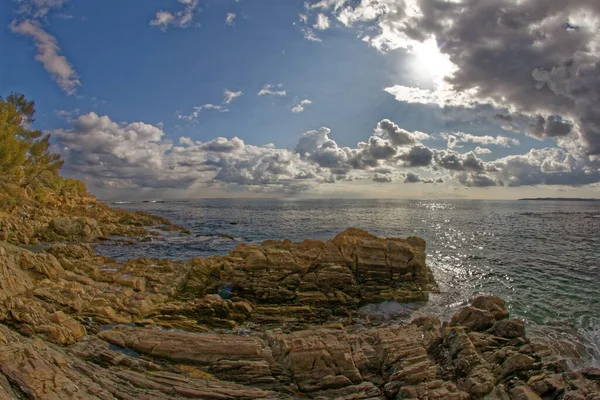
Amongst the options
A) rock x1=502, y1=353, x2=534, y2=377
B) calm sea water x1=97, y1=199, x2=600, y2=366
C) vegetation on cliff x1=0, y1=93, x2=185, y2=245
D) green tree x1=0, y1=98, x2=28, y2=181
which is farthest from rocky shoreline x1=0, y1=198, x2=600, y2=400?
green tree x1=0, y1=98, x2=28, y2=181

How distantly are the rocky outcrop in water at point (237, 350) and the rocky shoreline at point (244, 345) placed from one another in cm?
4

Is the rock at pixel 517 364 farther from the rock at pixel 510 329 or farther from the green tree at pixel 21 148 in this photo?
the green tree at pixel 21 148

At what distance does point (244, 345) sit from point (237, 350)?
0.32 metres

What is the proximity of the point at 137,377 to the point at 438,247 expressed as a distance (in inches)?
1592

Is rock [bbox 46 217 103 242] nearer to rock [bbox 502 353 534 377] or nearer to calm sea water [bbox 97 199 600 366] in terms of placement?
calm sea water [bbox 97 199 600 366]

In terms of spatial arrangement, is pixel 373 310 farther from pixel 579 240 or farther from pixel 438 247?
pixel 579 240

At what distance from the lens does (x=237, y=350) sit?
1148cm

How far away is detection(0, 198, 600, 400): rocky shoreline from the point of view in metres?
9.53

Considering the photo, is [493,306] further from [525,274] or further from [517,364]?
[525,274]

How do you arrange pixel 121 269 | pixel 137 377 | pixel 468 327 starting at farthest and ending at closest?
pixel 121 269, pixel 468 327, pixel 137 377

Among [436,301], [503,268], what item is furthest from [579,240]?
[436,301]

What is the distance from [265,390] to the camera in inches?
395

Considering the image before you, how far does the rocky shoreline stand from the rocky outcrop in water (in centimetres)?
4

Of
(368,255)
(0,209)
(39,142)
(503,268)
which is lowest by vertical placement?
(503,268)
